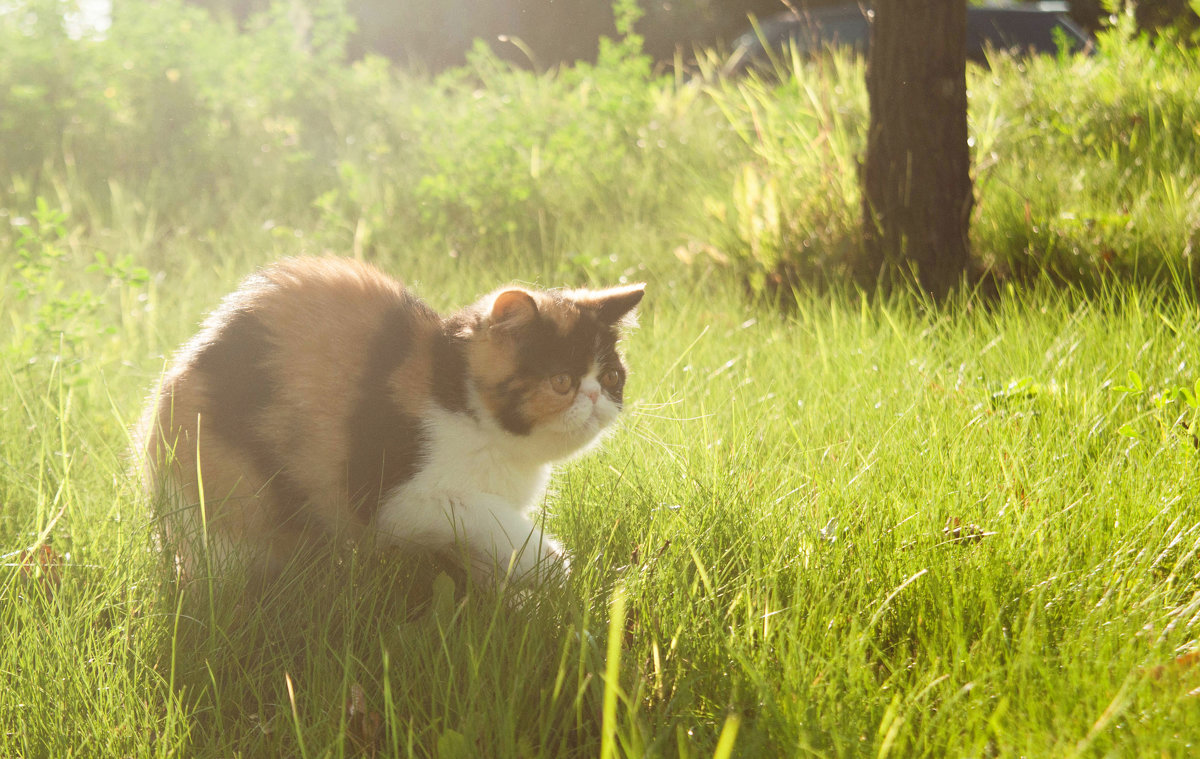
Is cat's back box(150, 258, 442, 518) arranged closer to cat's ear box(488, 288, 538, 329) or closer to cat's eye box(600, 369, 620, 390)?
cat's ear box(488, 288, 538, 329)

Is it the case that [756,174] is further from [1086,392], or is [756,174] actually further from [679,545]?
[679,545]

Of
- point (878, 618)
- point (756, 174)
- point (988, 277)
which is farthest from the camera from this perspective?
point (756, 174)

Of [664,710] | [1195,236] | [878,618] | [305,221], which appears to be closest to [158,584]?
[664,710]

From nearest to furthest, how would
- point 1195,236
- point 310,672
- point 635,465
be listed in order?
point 310,672 < point 635,465 < point 1195,236

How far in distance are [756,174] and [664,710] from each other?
13.6 feet

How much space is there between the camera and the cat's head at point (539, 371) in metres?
2.12

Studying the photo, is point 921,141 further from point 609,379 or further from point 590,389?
point 590,389

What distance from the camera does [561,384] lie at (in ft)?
7.03

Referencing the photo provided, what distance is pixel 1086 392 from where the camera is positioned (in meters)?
2.65

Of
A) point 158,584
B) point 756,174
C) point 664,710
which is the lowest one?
point 664,710

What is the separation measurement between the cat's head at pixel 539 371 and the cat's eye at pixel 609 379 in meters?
0.08

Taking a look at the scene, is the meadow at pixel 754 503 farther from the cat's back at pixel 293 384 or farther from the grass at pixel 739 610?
the cat's back at pixel 293 384

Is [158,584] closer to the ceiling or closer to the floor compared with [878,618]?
closer to the ceiling

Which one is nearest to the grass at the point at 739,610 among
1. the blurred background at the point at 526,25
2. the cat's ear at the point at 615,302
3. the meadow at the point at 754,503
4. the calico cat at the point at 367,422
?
the meadow at the point at 754,503
